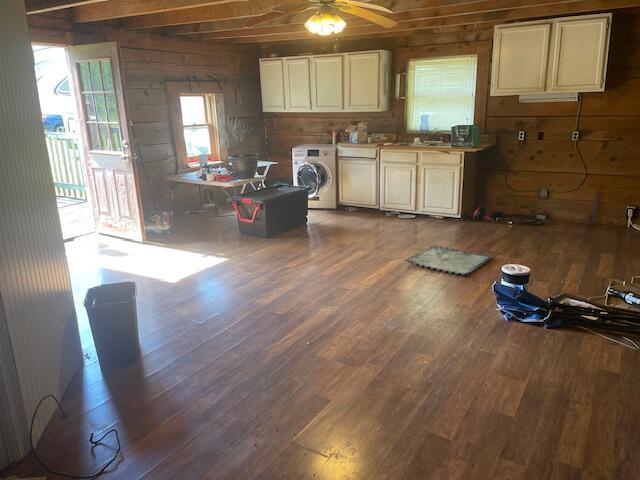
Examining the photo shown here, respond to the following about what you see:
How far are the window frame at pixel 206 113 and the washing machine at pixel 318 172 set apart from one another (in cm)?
113

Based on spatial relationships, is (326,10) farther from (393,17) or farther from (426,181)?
(426,181)

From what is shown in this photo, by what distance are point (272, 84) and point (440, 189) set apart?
2895mm

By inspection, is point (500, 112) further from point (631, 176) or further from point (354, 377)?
point (354, 377)

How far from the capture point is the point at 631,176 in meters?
5.23

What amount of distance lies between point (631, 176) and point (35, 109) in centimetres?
556

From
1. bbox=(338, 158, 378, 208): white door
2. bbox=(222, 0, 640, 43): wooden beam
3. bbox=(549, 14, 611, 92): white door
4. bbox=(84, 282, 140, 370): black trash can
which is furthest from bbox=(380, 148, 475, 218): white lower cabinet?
bbox=(84, 282, 140, 370): black trash can

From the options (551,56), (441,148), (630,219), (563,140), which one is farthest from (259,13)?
(630,219)

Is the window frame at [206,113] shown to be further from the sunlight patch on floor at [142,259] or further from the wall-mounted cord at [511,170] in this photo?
the wall-mounted cord at [511,170]

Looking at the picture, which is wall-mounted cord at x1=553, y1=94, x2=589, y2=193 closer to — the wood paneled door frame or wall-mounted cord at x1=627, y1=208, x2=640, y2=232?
wall-mounted cord at x1=627, y1=208, x2=640, y2=232

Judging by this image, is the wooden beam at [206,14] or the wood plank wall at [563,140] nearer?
the wooden beam at [206,14]

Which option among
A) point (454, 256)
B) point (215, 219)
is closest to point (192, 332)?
point (454, 256)

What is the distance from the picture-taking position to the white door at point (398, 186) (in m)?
5.90

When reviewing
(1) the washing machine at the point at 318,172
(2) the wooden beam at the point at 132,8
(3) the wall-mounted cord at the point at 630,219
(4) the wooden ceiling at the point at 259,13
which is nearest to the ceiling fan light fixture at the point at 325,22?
(4) the wooden ceiling at the point at 259,13

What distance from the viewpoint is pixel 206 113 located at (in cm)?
670
